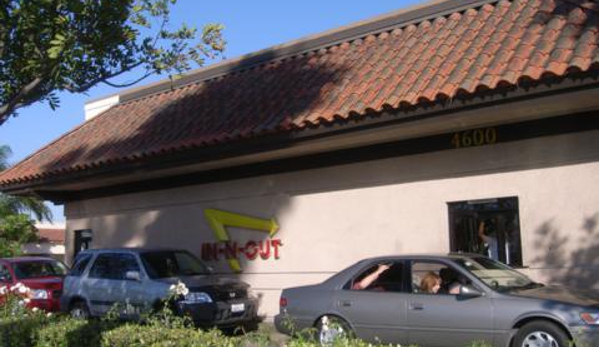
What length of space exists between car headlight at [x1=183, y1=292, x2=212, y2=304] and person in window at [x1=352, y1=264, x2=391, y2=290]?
3099mm

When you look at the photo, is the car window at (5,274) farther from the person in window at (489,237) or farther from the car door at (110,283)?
the person in window at (489,237)

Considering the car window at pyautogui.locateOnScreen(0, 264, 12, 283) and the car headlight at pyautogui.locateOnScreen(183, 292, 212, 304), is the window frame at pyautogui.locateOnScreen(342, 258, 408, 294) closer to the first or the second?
the car headlight at pyautogui.locateOnScreen(183, 292, 212, 304)

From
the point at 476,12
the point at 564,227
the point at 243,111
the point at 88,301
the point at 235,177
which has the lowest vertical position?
the point at 88,301

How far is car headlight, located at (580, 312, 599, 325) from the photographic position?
785 centimetres

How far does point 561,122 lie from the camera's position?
10.8 metres

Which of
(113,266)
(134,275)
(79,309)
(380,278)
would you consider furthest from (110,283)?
(380,278)

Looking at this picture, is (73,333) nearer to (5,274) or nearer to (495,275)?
(495,275)

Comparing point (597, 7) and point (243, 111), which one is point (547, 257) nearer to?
point (597, 7)

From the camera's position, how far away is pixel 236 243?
1465 cm

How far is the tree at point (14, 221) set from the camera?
30.7m

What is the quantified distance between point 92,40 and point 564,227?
24.1 ft

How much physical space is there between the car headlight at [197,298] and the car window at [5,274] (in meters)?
6.81

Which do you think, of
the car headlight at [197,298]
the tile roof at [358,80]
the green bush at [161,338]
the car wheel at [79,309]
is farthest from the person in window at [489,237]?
the car wheel at [79,309]

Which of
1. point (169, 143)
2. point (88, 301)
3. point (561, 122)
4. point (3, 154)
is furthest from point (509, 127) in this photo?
point (3, 154)
